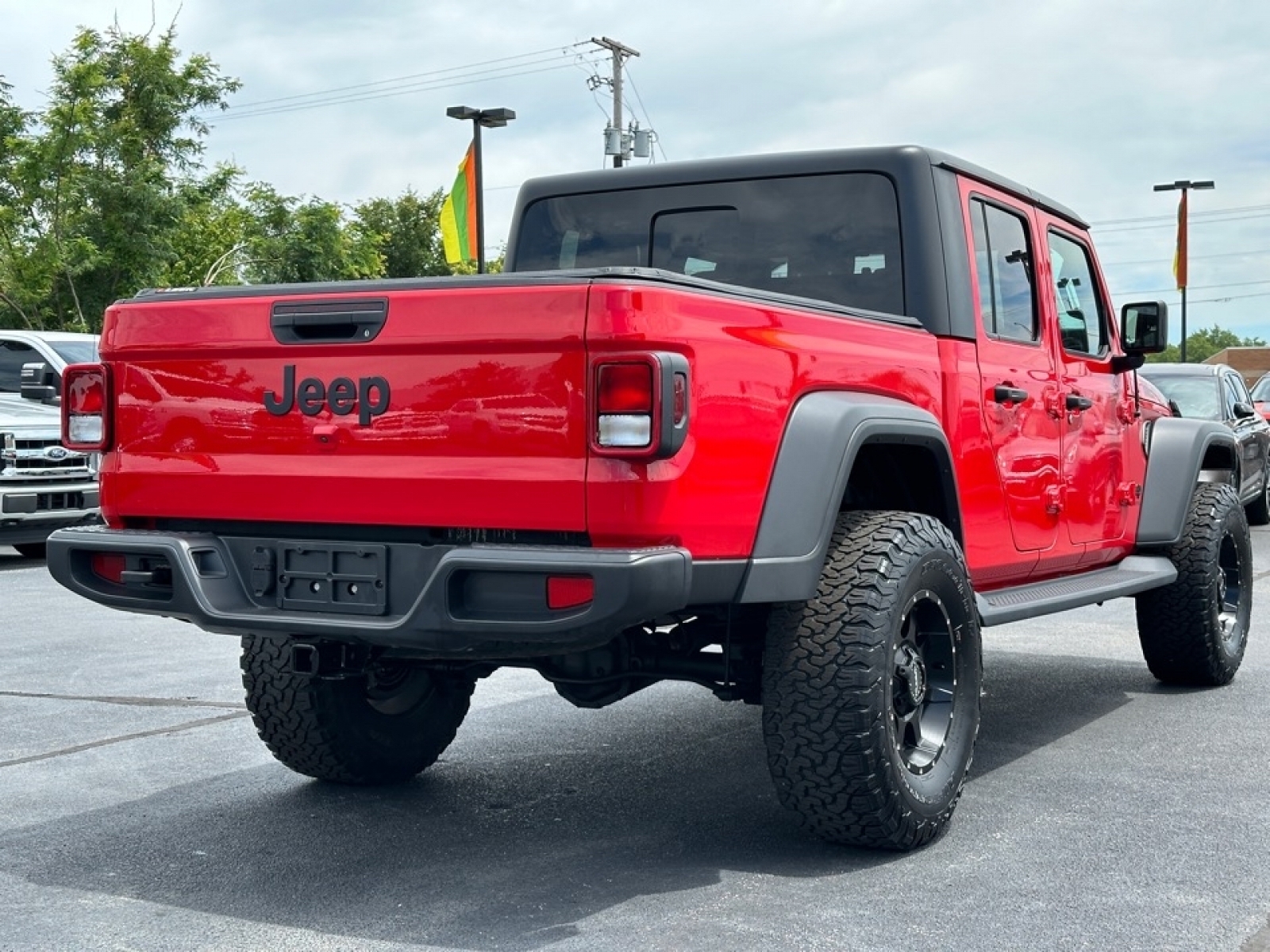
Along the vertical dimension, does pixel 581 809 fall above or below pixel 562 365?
below

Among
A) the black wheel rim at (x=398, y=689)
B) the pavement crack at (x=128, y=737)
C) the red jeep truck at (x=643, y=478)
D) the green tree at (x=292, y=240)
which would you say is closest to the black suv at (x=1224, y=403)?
Result: the red jeep truck at (x=643, y=478)

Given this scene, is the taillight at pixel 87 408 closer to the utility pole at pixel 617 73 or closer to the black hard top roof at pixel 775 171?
the black hard top roof at pixel 775 171

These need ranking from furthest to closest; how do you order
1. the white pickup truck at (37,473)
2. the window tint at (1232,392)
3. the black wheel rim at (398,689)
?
1. the window tint at (1232,392)
2. the white pickup truck at (37,473)
3. the black wheel rim at (398,689)

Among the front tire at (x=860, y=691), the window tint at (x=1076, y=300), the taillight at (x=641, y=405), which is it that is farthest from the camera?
the window tint at (x=1076, y=300)

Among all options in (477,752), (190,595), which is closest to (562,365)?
(190,595)

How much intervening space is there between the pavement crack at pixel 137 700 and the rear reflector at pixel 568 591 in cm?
333

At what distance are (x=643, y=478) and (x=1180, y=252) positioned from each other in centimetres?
3519

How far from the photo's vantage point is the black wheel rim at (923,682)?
4.53 m

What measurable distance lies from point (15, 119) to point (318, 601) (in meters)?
24.8

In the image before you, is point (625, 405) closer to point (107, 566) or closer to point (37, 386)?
point (107, 566)

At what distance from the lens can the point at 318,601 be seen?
4.14 metres

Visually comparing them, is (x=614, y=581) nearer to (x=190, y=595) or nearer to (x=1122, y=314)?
(x=190, y=595)

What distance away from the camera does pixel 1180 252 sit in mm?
36375

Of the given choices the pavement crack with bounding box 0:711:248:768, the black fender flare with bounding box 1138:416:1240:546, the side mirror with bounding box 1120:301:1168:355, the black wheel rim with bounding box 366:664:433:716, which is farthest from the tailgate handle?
the black fender flare with bounding box 1138:416:1240:546
